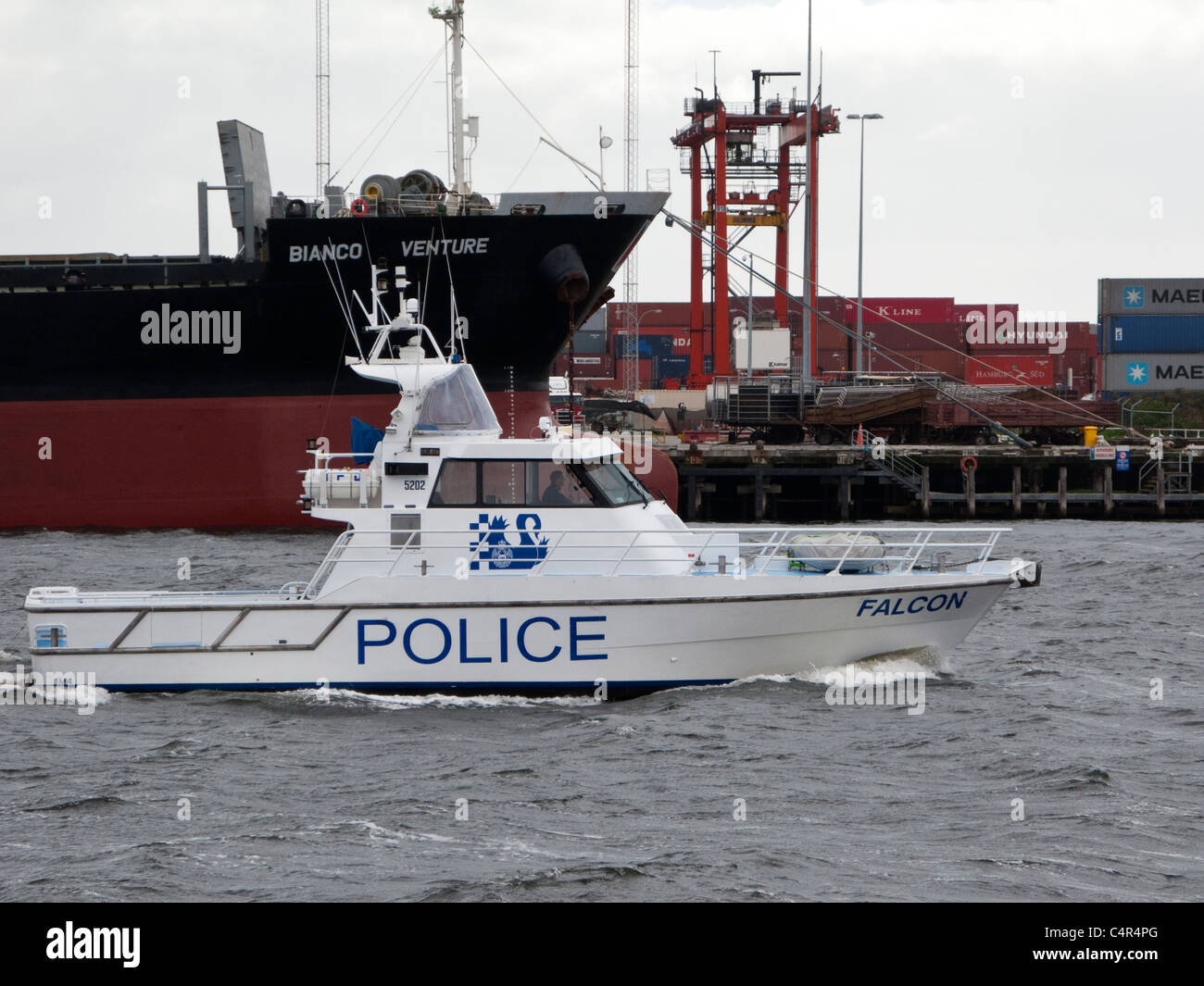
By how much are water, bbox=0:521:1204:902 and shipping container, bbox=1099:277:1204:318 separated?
5442cm

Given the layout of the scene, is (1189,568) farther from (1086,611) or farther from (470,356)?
(470,356)

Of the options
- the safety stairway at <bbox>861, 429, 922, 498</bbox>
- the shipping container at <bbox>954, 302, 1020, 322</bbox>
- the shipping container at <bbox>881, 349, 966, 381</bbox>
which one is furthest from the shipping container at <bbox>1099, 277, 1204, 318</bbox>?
the safety stairway at <bbox>861, 429, 922, 498</bbox>

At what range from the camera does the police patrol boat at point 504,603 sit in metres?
15.1

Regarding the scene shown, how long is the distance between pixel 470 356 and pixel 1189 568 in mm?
16810

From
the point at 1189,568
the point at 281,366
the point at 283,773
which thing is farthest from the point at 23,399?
the point at 1189,568

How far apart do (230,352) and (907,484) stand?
62.7 ft

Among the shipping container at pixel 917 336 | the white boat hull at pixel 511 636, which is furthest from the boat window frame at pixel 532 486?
the shipping container at pixel 917 336

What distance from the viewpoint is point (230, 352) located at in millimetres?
33125

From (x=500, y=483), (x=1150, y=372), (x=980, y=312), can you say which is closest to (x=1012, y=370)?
(x=1150, y=372)

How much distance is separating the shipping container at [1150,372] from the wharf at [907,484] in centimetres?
2667

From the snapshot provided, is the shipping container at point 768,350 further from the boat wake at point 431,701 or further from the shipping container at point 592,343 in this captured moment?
the boat wake at point 431,701

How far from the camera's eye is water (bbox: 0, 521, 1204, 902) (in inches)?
408

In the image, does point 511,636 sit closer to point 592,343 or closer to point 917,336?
point 917,336

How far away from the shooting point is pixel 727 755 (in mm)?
13422
